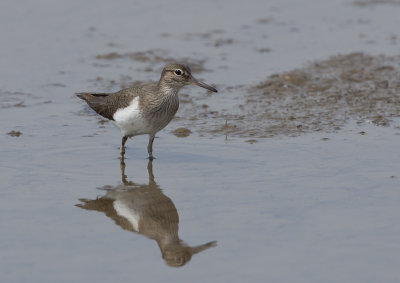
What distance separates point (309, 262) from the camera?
20.2ft

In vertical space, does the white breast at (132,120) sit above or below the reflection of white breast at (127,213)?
above

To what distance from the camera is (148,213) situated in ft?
24.8

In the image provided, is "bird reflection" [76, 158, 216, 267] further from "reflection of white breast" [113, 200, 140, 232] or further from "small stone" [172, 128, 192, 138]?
"small stone" [172, 128, 192, 138]

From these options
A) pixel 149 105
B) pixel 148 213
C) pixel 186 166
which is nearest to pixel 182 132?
pixel 149 105

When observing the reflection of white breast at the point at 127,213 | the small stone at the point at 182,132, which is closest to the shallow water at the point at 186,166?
the reflection of white breast at the point at 127,213

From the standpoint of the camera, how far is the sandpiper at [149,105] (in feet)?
30.5

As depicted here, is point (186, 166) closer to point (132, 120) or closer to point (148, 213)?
point (132, 120)

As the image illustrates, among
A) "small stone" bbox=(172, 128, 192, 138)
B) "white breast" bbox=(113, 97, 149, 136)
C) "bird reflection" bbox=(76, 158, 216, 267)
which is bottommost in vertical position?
"bird reflection" bbox=(76, 158, 216, 267)

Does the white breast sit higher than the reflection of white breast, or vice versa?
the white breast

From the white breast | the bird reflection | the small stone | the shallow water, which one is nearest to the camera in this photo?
the shallow water

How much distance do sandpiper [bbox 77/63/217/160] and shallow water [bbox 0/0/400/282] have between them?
405mm

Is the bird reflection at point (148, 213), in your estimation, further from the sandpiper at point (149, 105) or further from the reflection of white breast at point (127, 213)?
the sandpiper at point (149, 105)

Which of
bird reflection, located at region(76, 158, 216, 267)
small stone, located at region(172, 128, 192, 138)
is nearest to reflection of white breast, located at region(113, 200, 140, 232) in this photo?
bird reflection, located at region(76, 158, 216, 267)

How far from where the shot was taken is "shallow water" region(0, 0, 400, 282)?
628cm
